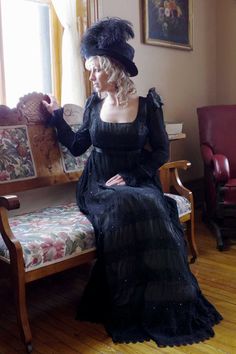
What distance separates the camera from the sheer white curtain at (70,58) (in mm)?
2617

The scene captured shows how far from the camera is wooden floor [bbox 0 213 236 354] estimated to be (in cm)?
175

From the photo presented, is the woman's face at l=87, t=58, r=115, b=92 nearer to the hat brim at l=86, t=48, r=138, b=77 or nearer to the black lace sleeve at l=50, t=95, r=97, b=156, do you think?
the hat brim at l=86, t=48, r=138, b=77

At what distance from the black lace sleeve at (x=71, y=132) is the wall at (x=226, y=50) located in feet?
6.82

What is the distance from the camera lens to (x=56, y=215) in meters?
2.16

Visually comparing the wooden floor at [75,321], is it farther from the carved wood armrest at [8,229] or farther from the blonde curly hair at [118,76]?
the blonde curly hair at [118,76]

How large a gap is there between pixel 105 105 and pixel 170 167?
2.17 ft

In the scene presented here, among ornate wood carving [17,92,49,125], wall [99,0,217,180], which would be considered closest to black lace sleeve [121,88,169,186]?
ornate wood carving [17,92,49,125]

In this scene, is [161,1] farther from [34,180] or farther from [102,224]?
[102,224]

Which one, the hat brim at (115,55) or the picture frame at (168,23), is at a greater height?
the picture frame at (168,23)

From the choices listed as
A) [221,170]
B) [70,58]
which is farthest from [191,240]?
[70,58]

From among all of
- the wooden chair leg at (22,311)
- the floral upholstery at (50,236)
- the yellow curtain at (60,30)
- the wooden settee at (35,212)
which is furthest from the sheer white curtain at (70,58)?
the wooden chair leg at (22,311)

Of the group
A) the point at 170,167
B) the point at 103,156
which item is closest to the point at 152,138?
the point at 103,156

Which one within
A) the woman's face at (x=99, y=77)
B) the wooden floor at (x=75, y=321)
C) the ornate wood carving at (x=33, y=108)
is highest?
the woman's face at (x=99, y=77)

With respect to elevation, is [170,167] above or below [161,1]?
below
